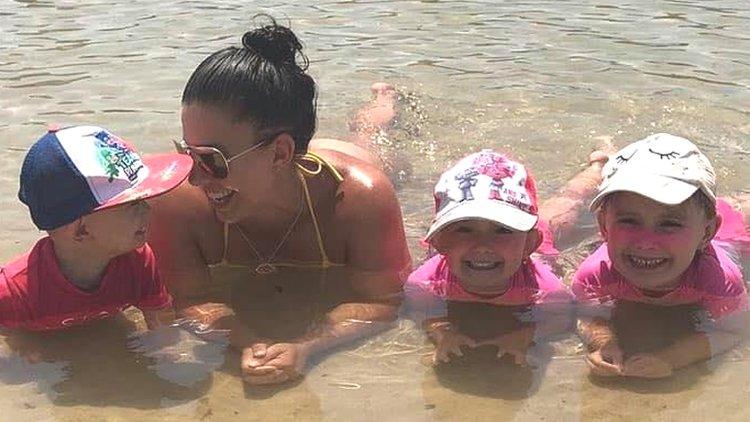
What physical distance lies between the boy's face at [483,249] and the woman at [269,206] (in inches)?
11.3

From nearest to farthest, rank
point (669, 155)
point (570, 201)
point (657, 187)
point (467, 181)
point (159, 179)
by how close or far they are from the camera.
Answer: point (159, 179), point (657, 187), point (669, 155), point (467, 181), point (570, 201)

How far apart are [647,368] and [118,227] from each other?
1835 mm

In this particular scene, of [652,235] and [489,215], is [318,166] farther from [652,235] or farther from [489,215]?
[652,235]

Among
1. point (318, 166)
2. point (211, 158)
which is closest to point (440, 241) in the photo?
point (318, 166)

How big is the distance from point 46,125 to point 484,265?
11.0 ft

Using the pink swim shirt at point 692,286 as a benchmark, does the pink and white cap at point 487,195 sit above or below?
above

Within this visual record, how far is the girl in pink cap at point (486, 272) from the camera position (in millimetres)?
3439

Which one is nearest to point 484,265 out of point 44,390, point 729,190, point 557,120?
point 44,390

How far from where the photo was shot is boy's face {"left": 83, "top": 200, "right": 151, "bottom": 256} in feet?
10.6

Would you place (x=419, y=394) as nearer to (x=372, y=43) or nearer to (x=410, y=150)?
(x=410, y=150)

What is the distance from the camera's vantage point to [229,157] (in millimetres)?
3346

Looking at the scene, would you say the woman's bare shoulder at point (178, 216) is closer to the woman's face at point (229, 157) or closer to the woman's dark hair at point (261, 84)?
the woman's face at point (229, 157)

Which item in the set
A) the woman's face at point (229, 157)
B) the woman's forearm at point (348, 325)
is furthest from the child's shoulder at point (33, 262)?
the woman's forearm at point (348, 325)

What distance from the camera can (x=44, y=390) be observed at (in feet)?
10.4
